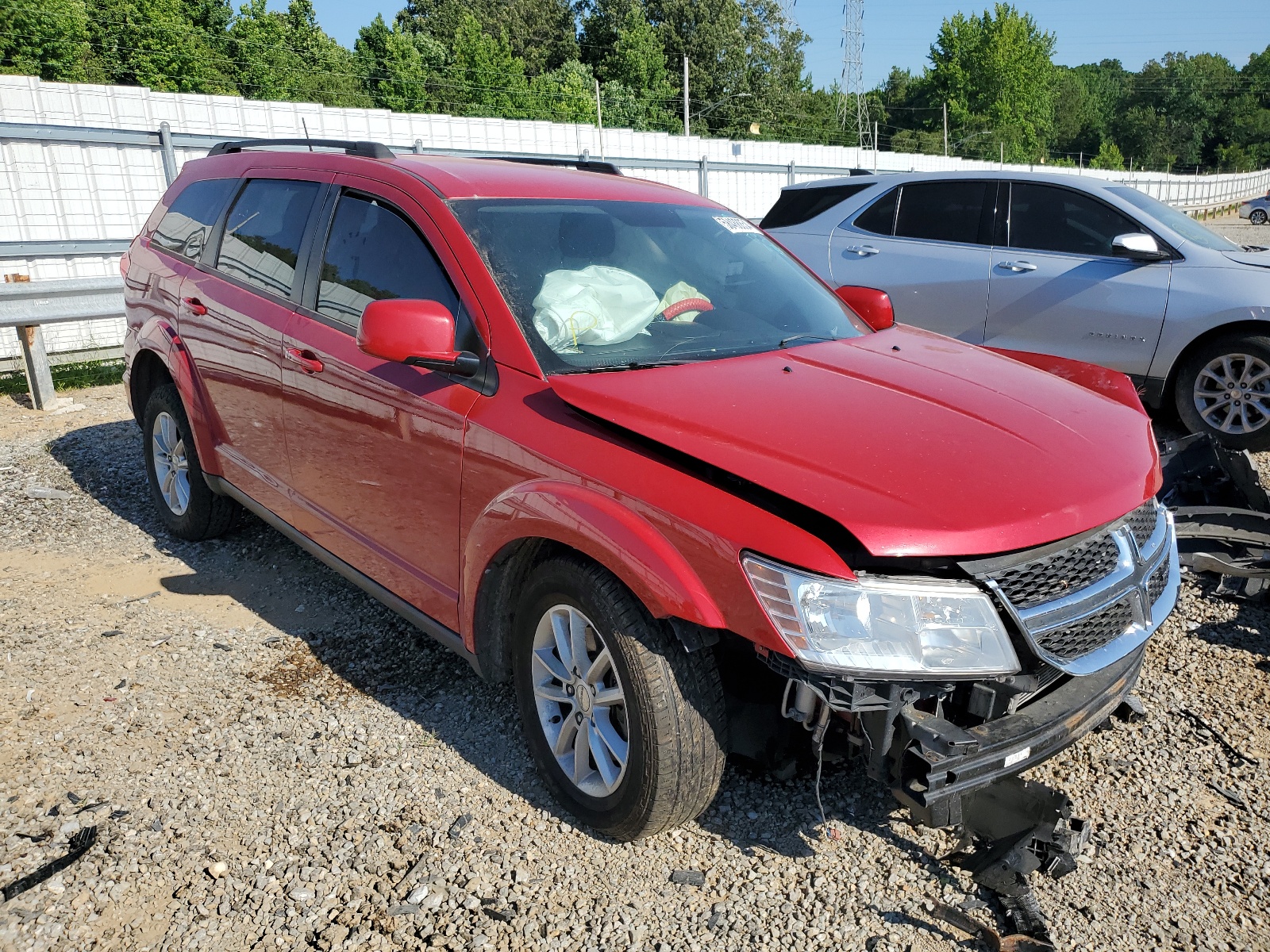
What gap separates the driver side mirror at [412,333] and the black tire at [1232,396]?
530 cm

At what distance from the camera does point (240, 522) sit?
5129 mm

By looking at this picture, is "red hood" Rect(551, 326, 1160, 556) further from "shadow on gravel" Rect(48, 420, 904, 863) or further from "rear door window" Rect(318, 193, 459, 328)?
"shadow on gravel" Rect(48, 420, 904, 863)

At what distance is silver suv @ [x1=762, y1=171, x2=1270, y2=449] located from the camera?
618 centimetres

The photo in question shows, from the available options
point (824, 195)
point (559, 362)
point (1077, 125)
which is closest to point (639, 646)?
point (559, 362)

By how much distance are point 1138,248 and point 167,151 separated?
9619mm

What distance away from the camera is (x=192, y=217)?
4785 millimetres

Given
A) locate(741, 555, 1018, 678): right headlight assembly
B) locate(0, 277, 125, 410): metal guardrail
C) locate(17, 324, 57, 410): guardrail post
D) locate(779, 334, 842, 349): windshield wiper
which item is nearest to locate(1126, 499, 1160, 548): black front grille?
locate(741, 555, 1018, 678): right headlight assembly

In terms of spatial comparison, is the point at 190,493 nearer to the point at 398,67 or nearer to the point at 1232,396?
the point at 1232,396

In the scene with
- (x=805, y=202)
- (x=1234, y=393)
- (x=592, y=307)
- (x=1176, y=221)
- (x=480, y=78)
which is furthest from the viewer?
(x=480, y=78)

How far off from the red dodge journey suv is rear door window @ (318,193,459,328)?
0.01 m

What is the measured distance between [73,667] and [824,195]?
262 inches

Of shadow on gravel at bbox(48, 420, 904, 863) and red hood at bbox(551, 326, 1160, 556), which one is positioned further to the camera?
shadow on gravel at bbox(48, 420, 904, 863)

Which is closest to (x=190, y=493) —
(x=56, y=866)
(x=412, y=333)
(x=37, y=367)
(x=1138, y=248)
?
(x=56, y=866)

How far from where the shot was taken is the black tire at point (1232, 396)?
6.10 metres
